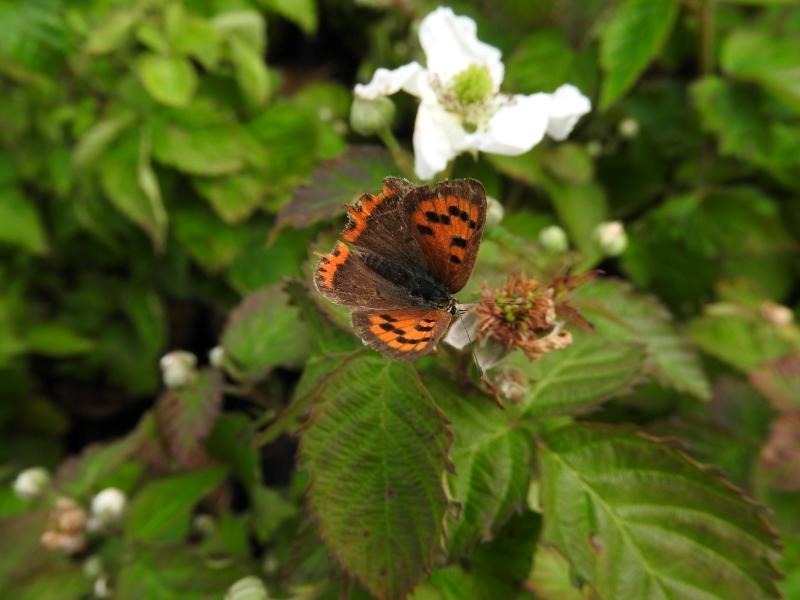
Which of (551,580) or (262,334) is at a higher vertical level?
(262,334)

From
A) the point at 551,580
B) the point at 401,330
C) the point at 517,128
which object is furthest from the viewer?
the point at 551,580

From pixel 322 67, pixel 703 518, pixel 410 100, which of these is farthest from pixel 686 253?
pixel 322 67

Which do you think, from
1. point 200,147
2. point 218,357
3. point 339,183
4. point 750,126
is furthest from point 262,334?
point 750,126

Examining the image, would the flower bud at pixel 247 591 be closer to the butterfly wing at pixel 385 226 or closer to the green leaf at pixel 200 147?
the butterfly wing at pixel 385 226

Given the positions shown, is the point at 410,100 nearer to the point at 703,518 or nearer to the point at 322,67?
the point at 322,67

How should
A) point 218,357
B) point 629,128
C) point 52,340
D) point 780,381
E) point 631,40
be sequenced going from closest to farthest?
point 218,357 < point 780,381 < point 631,40 < point 629,128 < point 52,340

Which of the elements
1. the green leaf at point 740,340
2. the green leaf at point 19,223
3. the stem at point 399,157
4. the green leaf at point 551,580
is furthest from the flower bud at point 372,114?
the green leaf at point 19,223

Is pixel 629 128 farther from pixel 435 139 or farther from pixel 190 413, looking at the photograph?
pixel 190 413
